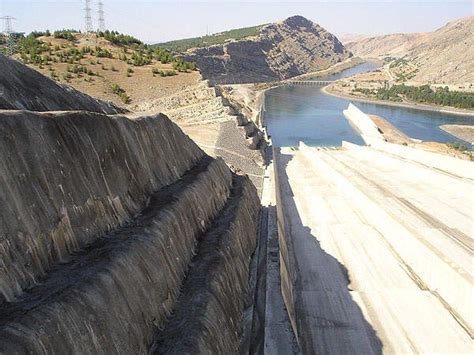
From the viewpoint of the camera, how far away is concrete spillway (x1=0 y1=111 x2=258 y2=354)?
9148mm

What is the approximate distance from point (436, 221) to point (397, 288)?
9.58 meters

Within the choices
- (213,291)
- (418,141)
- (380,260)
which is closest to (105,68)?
(380,260)

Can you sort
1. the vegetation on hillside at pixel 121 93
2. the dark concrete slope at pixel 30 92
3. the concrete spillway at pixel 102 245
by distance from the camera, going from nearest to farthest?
the concrete spillway at pixel 102 245 → the dark concrete slope at pixel 30 92 → the vegetation on hillside at pixel 121 93

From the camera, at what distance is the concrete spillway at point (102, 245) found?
9.15m

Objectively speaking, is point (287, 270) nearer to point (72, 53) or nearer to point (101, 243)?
point (101, 243)

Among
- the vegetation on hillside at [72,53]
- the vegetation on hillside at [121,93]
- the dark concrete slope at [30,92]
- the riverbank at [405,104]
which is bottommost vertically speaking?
the riverbank at [405,104]

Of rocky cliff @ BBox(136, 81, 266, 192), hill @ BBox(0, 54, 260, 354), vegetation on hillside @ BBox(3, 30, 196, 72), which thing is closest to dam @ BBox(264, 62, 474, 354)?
rocky cliff @ BBox(136, 81, 266, 192)

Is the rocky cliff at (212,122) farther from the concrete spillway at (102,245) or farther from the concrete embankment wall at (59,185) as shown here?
the concrete embankment wall at (59,185)

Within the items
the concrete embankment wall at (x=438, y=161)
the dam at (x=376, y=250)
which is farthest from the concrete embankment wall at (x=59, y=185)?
the concrete embankment wall at (x=438, y=161)

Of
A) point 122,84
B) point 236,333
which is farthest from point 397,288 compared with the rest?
point 122,84

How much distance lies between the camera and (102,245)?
39.1 feet

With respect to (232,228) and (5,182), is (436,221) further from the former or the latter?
(5,182)

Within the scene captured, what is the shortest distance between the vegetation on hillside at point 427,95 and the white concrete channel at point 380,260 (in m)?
56.1

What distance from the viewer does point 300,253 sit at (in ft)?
102
